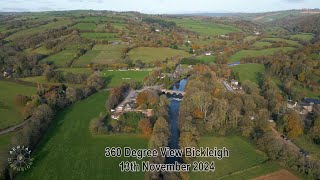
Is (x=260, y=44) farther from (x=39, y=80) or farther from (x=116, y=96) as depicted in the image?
(x=39, y=80)

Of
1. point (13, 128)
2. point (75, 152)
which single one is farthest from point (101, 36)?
point (75, 152)

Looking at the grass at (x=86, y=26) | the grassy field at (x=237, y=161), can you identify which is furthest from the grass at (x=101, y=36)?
the grassy field at (x=237, y=161)

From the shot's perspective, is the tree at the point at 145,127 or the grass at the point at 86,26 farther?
the grass at the point at 86,26

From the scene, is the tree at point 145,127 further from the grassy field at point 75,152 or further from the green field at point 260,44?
the green field at point 260,44

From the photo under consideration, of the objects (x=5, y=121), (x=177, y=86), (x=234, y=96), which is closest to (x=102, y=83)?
(x=177, y=86)

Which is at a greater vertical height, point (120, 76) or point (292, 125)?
point (292, 125)

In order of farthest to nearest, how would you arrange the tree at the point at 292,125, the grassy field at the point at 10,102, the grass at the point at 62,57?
1. the grass at the point at 62,57
2. the grassy field at the point at 10,102
3. the tree at the point at 292,125
